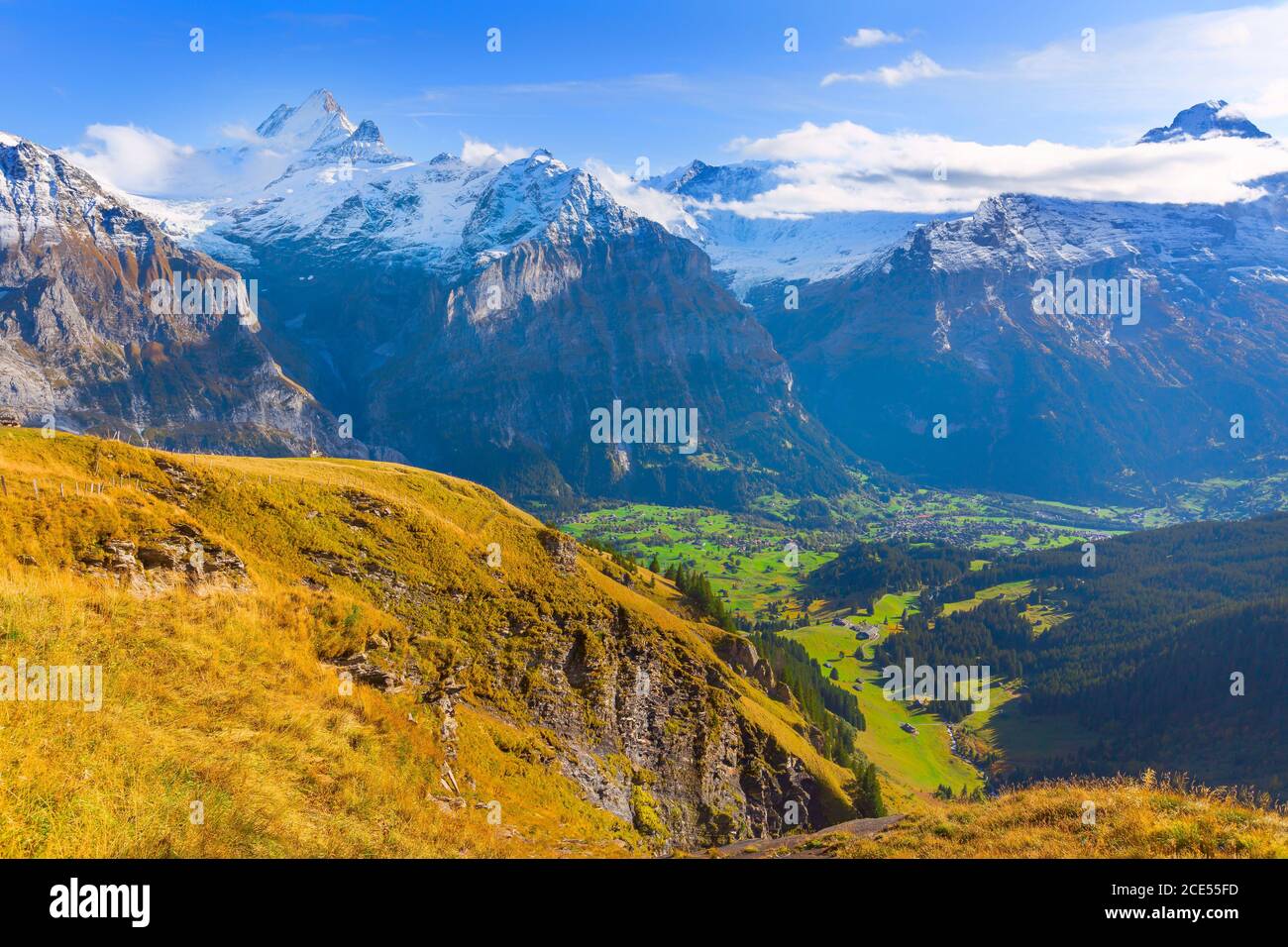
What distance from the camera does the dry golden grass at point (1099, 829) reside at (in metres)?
19.1

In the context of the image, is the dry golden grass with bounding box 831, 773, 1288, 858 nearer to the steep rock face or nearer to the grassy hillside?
the grassy hillside

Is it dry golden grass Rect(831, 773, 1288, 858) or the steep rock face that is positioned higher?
dry golden grass Rect(831, 773, 1288, 858)

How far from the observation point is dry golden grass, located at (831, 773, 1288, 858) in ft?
62.5

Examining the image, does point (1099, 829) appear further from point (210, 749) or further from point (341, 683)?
point (341, 683)

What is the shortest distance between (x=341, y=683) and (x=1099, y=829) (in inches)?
1094

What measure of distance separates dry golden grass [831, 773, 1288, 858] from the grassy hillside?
14.7 metres

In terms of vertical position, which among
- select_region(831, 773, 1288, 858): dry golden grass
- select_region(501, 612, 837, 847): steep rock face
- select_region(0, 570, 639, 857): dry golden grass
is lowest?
select_region(501, 612, 837, 847): steep rock face

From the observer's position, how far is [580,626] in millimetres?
63719

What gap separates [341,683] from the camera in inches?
1235

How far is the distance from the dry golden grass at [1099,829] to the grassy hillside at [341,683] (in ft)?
48.4

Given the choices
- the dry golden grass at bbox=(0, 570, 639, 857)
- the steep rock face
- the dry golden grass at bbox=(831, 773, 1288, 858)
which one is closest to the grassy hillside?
the dry golden grass at bbox=(0, 570, 639, 857)
